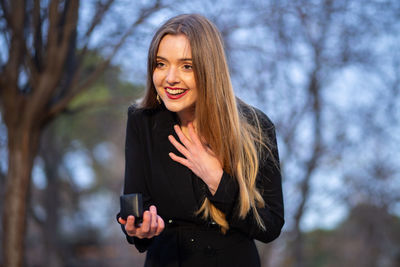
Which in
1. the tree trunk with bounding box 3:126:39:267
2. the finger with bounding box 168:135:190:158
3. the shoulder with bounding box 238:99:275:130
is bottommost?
the tree trunk with bounding box 3:126:39:267

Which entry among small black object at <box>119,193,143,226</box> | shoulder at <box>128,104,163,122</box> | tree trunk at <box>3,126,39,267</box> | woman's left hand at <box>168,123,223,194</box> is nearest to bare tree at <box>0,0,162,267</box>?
tree trunk at <box>3,126,39,267</box>

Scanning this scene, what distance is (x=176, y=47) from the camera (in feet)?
6.52

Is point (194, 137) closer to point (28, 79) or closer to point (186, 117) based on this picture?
point (186, 117)

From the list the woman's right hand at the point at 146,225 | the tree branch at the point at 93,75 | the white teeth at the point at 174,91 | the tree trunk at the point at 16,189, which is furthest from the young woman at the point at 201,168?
the tree trunk at the point at 16,189

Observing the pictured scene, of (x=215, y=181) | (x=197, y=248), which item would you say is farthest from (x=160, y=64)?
(x=197, y=248)

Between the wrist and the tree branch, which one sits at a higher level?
the tree branch

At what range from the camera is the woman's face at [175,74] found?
1.99 metres

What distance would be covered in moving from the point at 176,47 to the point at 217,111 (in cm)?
34

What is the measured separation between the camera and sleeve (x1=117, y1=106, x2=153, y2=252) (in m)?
2.02

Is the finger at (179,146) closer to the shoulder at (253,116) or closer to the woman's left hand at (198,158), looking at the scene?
the woman's left hand at (198,158)

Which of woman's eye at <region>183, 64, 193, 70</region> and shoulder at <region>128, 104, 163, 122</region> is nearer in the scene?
woman's eye at <region>183, 64, 193, 70</region>

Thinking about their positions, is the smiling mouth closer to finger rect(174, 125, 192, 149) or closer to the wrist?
finger rect(174, 125, 192, 149)

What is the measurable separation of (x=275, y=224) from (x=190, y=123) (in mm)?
624

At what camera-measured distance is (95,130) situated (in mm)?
13414
